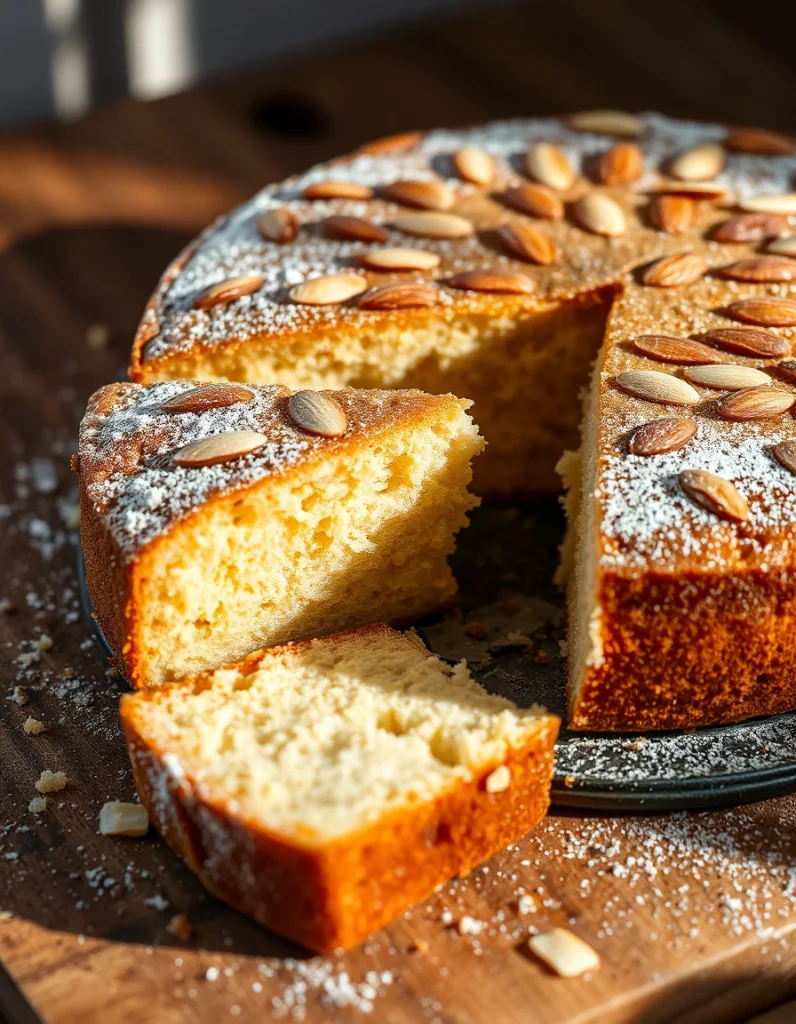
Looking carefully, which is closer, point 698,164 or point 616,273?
point 616,273

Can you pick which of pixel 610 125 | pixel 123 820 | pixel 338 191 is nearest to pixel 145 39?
pixel 338 191

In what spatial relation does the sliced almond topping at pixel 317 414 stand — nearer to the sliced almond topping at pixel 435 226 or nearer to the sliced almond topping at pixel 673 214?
the sliced almond topping at pixel 435 226

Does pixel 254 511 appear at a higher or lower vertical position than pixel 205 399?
lower

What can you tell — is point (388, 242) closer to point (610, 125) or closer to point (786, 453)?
point (610, 125)

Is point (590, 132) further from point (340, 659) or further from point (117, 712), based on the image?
point (117, 712)

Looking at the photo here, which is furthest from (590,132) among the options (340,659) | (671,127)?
(340,659)

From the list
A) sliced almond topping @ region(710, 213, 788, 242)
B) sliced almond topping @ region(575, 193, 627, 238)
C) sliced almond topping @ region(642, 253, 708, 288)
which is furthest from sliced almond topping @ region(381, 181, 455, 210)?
sliced almond topping @ region(710, 213, 788, 242)

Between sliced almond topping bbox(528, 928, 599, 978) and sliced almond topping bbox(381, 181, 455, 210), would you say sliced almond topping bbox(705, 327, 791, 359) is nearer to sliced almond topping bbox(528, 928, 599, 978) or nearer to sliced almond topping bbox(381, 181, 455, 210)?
sliced almond topping bbox(381, 181, 455, 210)
